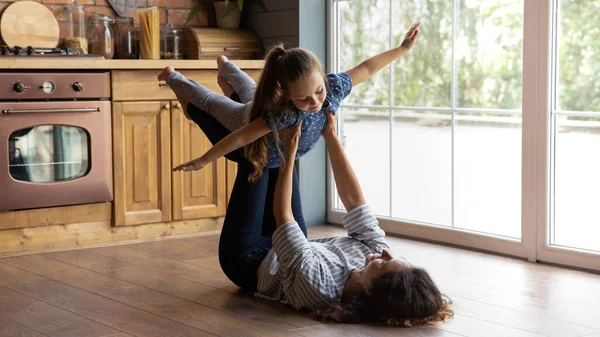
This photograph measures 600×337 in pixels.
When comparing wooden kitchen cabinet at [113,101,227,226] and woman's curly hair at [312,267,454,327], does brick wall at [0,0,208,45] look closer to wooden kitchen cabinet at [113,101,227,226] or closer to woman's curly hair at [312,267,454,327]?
wooden kitchen cabinet at [113,101,227,226]

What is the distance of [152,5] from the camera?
16.7ft

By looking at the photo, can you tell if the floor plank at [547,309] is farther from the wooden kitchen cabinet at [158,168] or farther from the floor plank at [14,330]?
the wooden kitchen cabinet at [158,168]

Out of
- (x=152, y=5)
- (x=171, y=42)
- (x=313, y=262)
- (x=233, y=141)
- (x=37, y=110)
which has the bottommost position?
(x=313, y=262)

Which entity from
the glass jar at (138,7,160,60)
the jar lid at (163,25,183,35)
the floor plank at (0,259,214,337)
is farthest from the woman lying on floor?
the jar lid at (163,25,183,35)

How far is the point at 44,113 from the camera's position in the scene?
13.7ft

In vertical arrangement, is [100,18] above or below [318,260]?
above

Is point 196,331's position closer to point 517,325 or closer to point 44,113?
point 517,325

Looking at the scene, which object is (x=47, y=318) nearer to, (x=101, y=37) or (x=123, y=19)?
(x=101, y=37)

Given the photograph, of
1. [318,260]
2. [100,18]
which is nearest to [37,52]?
[100,18]

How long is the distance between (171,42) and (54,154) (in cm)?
108

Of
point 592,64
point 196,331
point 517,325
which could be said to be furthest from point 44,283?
point 592,64

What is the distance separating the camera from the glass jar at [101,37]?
187 inches

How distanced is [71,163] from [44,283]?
91 cm

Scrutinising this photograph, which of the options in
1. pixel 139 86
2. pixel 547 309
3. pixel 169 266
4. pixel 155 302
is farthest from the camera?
pixel 139 86
